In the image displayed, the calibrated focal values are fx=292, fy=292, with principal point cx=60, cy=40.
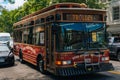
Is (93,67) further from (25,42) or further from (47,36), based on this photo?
(25,42)

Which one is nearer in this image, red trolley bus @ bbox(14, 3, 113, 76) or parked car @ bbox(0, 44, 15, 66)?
red trolley bus @ bbox(14, 3, 113, 76)

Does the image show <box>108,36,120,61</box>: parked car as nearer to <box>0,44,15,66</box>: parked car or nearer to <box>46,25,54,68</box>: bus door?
<box>0,44,15,66</box>: parked car

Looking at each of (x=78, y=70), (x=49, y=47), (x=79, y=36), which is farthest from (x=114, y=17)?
(x=78, y=70)

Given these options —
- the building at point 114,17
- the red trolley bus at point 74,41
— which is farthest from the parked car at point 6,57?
the building at point 114,17

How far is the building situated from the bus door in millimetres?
23326

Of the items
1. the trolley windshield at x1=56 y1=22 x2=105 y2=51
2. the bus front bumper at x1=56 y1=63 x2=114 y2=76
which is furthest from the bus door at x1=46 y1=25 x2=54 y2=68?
the bus front bumper at x1=56 y1=63 x2=114 y2=76

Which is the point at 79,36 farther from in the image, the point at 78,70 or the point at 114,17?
the point at 114,17

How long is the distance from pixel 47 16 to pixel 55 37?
5.38 ft

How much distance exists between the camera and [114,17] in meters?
36.5

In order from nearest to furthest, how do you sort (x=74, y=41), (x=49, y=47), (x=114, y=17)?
(x=74, y=41) → (x=49, y=47) → (x=114, y=17)

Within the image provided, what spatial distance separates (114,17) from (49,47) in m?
25.7

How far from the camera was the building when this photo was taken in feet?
116

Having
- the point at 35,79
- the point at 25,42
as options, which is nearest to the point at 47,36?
the point at 35,79

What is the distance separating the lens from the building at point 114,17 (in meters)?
35.3
